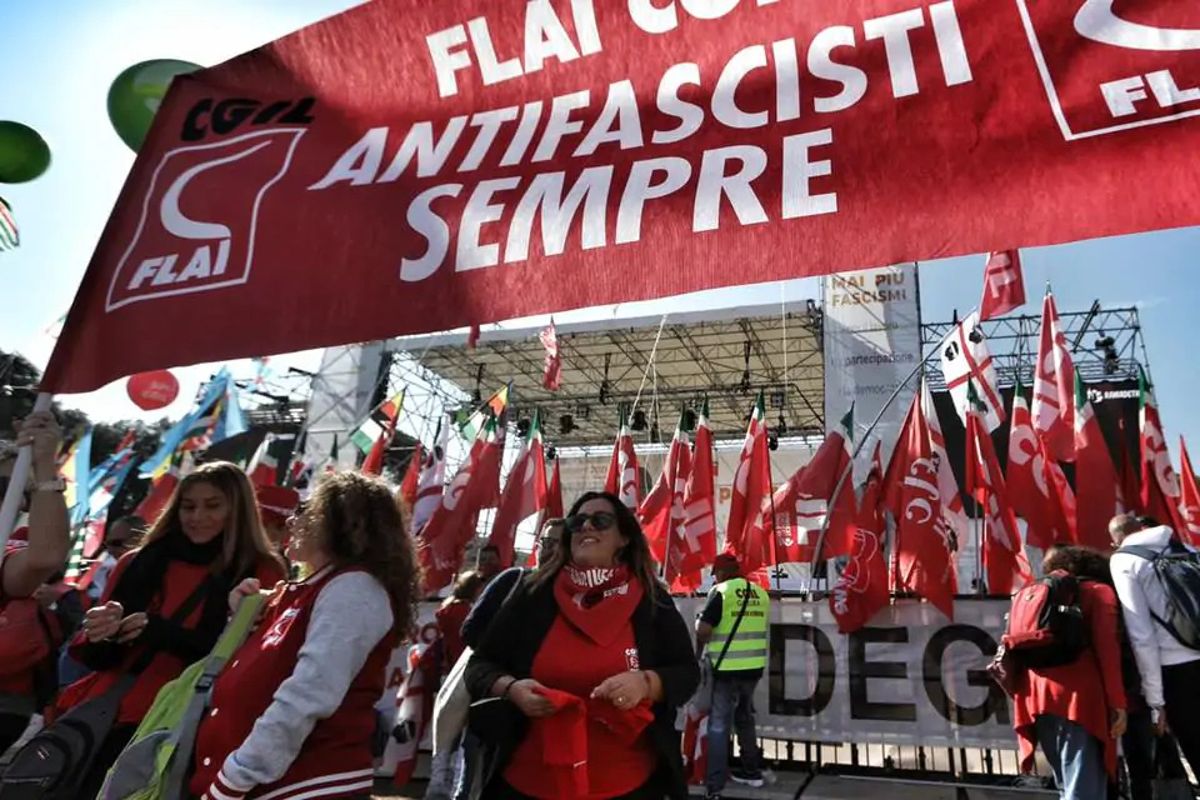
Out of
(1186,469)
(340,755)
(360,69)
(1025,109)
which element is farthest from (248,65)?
(1186,469)

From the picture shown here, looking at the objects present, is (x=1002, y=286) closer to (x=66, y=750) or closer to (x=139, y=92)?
(x=139, y=92)

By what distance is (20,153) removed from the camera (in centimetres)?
362

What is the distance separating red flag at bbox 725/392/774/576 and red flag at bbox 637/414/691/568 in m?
0.72

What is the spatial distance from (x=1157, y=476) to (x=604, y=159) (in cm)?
820

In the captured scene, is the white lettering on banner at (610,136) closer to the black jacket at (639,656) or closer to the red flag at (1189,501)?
the black jacket at (639,656)

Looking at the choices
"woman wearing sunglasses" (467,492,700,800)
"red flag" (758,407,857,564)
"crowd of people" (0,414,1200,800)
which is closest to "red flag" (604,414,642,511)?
"red flag" (758,407,857,564)

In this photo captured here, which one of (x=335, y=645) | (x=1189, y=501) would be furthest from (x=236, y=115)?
(x=1189, y=501)

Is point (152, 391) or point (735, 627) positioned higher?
point (152, 391)

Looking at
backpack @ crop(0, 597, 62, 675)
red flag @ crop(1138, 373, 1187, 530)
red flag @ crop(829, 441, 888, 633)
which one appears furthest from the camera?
red flag @ crop(1138, 373, 1187, 530)

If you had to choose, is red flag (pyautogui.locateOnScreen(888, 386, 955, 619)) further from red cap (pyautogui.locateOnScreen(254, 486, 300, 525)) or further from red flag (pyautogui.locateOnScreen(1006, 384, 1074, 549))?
red cap (pyautogui.locateOnScreen(254, 486, 300, 525))

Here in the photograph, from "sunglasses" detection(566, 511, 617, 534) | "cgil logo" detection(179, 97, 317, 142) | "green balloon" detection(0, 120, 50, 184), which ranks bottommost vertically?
"sunglasses" detection(566, 511, 617, 534)

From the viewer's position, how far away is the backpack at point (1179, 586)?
3.88 meters

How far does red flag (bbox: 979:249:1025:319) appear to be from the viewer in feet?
23.3

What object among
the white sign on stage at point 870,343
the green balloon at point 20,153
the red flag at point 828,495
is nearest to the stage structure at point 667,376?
the white sign on stage at point 870,343
